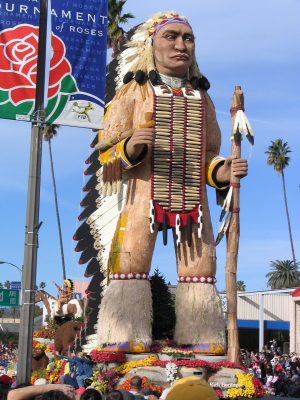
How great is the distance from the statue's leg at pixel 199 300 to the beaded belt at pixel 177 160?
0.31 meters

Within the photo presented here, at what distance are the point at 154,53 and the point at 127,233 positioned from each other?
3.13 meters

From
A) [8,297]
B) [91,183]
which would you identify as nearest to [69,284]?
[91,183]

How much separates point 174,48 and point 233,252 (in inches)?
139

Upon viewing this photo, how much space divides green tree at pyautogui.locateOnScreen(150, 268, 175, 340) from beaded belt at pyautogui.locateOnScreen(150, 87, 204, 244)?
5.58 ft

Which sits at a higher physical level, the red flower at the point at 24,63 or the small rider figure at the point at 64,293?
the red flower at the point at 24,63

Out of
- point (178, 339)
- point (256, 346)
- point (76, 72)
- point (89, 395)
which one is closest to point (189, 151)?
point (178, 339)

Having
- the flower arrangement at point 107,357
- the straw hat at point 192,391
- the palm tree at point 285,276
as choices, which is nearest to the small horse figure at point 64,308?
the flower arrangement at point 107,357

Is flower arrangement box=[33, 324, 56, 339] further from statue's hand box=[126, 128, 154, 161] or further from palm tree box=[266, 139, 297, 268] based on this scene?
palm tree box=[266, 139, 297, 268]

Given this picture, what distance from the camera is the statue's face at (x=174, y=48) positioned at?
12.5 m

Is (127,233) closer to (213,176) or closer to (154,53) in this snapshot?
(213,176)

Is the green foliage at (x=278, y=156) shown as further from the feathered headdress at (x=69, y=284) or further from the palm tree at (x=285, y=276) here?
the feathered headdress at (x=69, y=284)

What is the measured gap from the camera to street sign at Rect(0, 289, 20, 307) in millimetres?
27844

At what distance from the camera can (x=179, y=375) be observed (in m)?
11.8

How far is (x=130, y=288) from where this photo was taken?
12141mm
